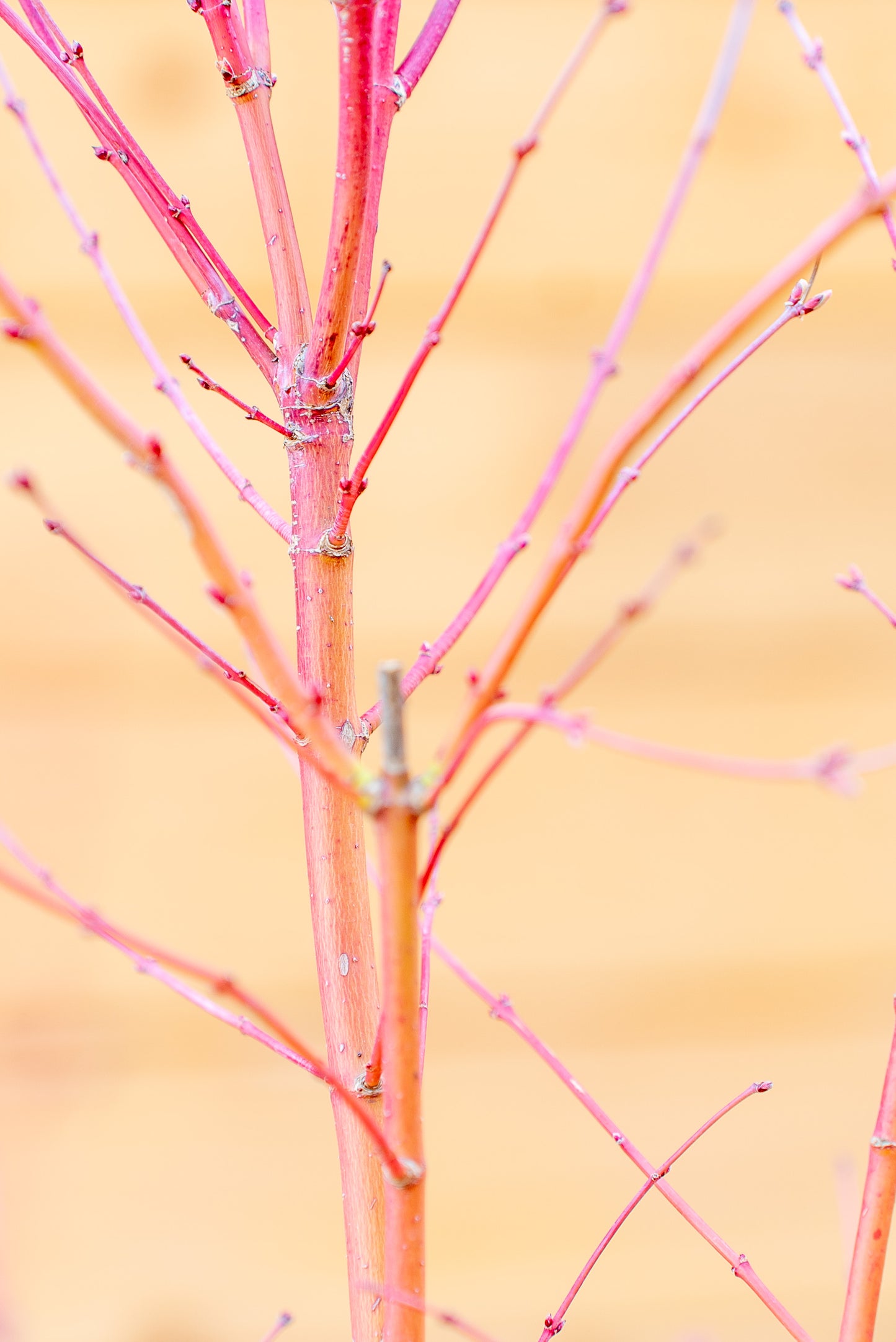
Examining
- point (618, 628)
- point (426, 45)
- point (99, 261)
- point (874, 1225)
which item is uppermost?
point (426, 45)

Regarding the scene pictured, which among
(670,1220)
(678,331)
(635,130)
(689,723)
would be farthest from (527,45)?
(670,1220)

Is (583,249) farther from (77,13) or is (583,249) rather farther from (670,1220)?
(670,1220)

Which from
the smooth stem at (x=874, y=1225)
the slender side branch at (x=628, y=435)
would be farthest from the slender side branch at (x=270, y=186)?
the smooth stem at (x=874, y=1225)

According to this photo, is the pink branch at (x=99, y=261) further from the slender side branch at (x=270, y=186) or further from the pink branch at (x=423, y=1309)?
the pink branch at (x=423, y=1309)

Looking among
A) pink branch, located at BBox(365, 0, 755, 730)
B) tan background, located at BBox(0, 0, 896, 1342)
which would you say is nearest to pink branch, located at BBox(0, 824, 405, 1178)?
pink branch, located at BBox(365, 0, 755, 730)

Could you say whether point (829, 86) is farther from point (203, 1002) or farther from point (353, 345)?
point (203, 1002)

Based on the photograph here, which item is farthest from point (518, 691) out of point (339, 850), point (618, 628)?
point (618, 628)

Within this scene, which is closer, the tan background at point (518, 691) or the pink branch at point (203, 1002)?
the pink branch at point (203, 1002)
